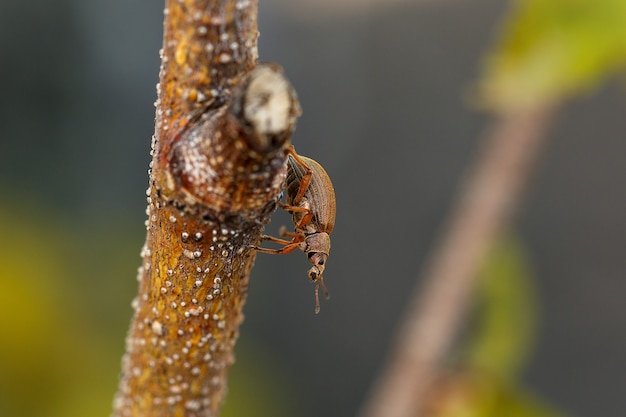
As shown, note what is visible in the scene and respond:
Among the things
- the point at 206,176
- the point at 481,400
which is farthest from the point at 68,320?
the point at 206,176

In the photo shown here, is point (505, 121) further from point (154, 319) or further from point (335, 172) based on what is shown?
point (335, 172)

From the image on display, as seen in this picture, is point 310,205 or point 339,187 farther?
point 339,187

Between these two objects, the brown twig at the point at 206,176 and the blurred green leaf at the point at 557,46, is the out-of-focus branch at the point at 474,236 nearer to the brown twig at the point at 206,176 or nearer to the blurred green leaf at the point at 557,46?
the blurred green leaf at the point at 557,46

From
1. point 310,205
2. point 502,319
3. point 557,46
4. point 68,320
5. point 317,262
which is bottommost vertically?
point 68,320

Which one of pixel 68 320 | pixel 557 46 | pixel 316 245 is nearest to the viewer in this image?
pixel 316 245

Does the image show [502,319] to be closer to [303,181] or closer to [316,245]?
[316,245]

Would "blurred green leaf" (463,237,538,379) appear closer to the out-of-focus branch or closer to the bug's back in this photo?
the out-of-focus branch
